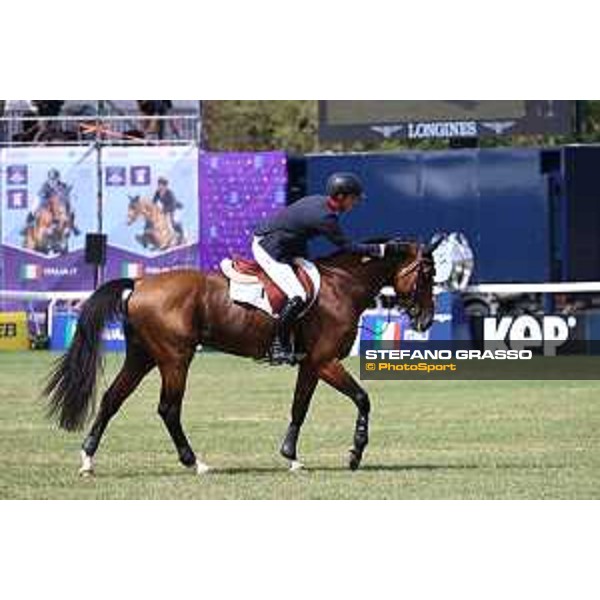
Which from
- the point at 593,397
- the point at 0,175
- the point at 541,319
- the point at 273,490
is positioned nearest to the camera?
the point at 273,490

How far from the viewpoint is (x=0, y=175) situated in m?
25.5

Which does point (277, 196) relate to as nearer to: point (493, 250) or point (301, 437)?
point (493, 250)

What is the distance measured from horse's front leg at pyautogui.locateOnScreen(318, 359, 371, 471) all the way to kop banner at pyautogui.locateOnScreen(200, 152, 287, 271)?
45.4 ft

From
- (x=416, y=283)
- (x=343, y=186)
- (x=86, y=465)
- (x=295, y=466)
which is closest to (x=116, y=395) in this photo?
(x=86, y=465)

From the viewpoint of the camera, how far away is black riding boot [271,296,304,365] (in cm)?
1191

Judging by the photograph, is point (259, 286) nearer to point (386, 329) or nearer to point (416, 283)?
point (416, 283)

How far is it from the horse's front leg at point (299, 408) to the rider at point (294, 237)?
0.44 feet

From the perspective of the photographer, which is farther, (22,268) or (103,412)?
(22,268)

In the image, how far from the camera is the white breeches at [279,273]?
1183 centimetres

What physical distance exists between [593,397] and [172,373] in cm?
678

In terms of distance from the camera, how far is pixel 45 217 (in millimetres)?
25609

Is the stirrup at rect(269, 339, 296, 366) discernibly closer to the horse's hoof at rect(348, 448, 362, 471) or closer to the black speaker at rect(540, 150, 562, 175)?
the horse's hoof at rect(348, 448, 362, 471)

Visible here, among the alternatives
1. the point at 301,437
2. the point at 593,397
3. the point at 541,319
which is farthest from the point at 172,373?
the point at 541,319

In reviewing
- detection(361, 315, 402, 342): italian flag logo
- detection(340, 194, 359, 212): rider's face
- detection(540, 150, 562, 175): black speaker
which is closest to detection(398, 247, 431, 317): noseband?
detection(340, 194, 359, 212): rider's face
